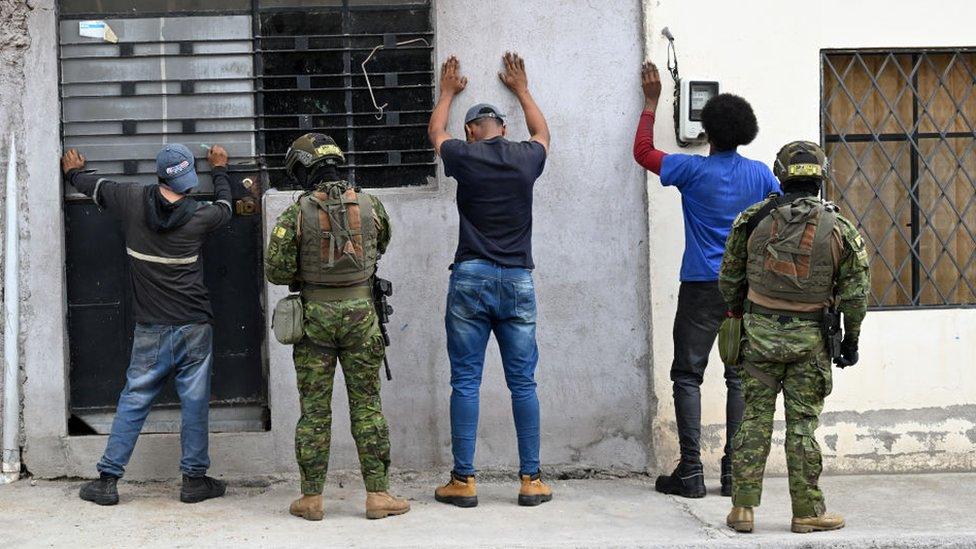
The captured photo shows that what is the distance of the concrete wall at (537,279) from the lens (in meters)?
6.75

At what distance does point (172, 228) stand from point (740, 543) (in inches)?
123

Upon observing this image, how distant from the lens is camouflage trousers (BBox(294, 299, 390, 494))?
5871mm

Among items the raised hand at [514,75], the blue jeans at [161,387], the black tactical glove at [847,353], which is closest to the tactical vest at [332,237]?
the blue jeans at [161,387]

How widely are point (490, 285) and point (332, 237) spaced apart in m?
0.84

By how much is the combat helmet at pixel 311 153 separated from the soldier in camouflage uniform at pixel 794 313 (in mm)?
1916

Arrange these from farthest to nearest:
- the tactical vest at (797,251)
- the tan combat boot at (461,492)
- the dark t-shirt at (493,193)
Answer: the tan combat boot at (461,492) → the dark t-shirt at (493,193) → the tactical vest at (797,251)

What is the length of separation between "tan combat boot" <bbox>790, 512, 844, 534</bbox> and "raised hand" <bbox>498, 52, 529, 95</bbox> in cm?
265

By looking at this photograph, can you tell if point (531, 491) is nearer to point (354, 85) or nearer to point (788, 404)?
point (788, 404)

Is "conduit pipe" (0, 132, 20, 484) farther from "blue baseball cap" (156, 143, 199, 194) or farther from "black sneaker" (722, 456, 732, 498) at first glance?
"black sneaker" (722, 456, 732, 498)

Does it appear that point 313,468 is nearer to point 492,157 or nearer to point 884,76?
point 492,157

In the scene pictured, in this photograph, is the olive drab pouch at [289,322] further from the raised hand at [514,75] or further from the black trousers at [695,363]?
the black trousers at [695,363]

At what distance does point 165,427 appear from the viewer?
6961 millimetres

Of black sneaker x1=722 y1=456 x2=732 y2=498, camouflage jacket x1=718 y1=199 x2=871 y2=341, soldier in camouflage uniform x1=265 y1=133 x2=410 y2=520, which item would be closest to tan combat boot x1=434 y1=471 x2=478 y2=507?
soldier in camouflage uniform x1=265 y1=133 x2=410 y2=520

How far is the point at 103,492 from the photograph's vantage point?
6277 millimetres
